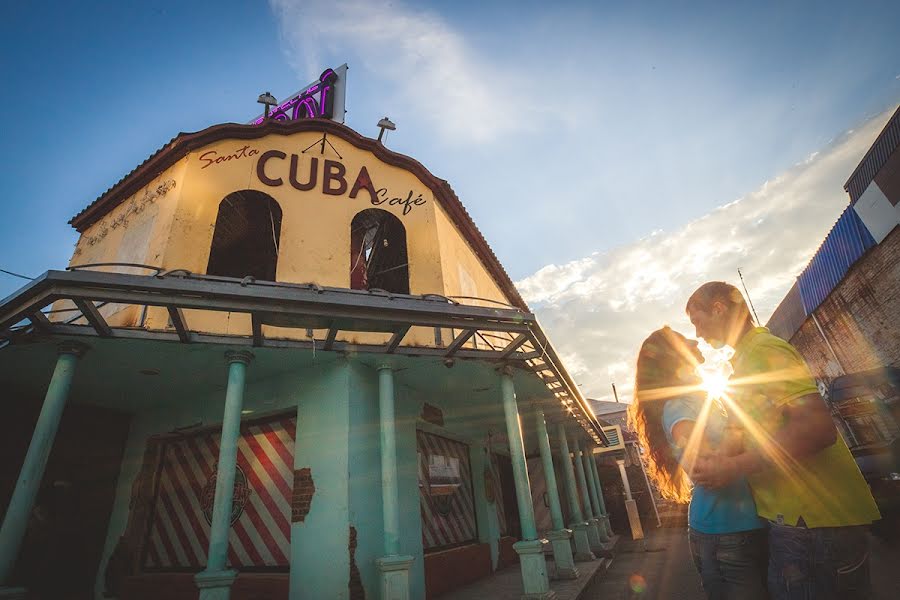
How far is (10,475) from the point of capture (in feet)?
21.9

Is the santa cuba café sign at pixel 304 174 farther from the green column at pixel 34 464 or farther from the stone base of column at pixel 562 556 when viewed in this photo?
the stone base of column at pixel 562 556

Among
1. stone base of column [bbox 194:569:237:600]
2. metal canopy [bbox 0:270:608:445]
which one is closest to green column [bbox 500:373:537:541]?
metal canopy [bbox 0:270:608:445]

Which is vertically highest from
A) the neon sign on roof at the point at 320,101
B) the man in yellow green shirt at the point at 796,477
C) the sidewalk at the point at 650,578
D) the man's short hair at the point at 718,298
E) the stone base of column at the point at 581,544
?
the neon sign on roof at the point at 320,101

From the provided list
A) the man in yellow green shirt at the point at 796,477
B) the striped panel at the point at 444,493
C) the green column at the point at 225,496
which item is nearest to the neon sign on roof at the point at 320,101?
the green column at the point at 225,496

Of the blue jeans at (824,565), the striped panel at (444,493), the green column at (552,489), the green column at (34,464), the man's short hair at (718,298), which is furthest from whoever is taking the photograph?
the green column at (552,489)

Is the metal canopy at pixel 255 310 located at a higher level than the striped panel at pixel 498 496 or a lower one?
higher

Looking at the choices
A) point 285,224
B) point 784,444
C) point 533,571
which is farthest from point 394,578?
point 285,224

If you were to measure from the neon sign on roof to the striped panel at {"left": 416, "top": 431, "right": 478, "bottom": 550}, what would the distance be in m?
7.23

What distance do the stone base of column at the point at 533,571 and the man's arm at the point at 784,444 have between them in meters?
4.84

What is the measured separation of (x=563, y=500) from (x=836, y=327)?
12.4 m

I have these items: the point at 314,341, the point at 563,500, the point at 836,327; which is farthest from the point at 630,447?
the point at 314,341

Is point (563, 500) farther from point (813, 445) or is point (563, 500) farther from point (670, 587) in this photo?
point (813, 445)

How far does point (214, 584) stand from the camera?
14.7 ft

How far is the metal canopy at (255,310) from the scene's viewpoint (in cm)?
447
